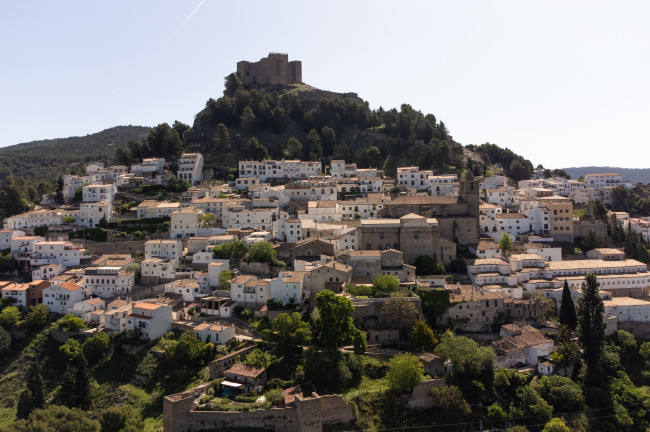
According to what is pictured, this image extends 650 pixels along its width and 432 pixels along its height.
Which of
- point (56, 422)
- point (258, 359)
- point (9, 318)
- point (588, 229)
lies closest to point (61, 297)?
point (9, 318)

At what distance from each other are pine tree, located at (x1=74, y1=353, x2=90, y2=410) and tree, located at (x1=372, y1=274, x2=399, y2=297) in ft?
55.9

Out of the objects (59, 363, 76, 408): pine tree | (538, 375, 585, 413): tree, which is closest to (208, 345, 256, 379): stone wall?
(59, 363, 76, 408): pine tree

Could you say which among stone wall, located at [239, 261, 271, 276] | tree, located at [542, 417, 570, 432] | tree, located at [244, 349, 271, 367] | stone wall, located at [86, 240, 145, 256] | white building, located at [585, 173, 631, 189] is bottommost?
tree, located at [542, 417, 570, 432]

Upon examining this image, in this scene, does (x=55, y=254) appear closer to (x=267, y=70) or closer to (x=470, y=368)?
(x=470, y=368)

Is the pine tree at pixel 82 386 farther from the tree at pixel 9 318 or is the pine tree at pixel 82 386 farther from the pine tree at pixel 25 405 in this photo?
the tree at pixel 9 318

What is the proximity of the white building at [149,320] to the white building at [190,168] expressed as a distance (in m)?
24.8

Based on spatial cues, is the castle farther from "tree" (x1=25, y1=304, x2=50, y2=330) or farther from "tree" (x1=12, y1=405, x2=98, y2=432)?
"tree" (x1=12, y1=405, x2=98, y2=432)

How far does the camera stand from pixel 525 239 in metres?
41.0

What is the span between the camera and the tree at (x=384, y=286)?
30.8 metres

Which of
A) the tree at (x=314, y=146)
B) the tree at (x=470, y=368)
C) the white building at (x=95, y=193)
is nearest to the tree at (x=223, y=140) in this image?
the tree at (x=314, y=146)

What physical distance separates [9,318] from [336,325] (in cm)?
2251

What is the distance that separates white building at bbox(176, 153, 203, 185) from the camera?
54125mm

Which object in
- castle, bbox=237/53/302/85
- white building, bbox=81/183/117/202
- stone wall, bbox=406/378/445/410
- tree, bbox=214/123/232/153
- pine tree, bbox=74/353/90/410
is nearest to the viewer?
stone wall, bbox=406/378/445/410

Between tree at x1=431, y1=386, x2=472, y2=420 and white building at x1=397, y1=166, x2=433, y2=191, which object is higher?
white building at x1=397, y1=166, x2=433, y2=191
